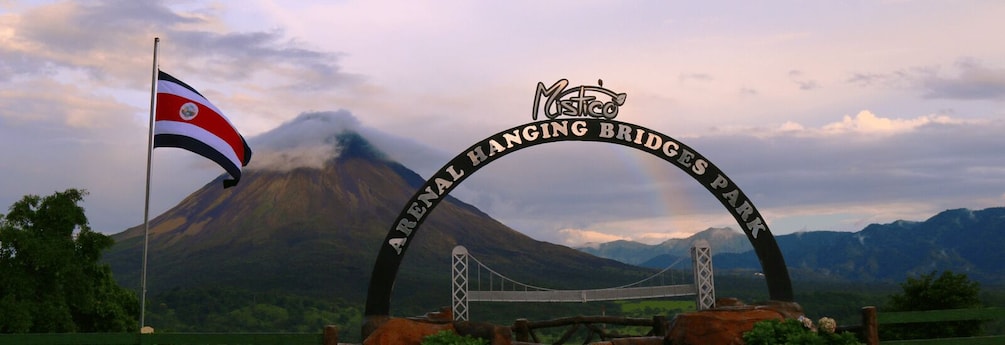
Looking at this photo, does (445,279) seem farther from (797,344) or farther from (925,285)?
(797,344)

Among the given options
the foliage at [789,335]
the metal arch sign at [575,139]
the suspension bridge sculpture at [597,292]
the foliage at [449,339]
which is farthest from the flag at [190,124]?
the suspension bridge sculpture at [597,292]

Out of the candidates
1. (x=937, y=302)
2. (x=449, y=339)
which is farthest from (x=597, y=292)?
(x=449, y=339)

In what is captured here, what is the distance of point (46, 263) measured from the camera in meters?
30.5

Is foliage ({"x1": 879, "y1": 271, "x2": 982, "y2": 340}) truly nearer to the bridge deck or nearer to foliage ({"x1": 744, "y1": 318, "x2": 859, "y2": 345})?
the bridge deck

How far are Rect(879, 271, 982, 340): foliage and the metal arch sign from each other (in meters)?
16.6

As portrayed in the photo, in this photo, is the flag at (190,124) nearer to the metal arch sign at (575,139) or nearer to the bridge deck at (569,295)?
the metal arch sign at (575,139)

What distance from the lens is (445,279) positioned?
18275cm

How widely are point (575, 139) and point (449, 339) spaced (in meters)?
5.60

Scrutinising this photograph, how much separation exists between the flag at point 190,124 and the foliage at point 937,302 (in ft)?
82.8

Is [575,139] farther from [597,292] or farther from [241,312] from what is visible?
[241,312]

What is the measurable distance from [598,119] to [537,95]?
1.39m

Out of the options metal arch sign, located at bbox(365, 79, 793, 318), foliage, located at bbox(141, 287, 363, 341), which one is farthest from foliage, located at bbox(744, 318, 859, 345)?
foliage, located at bbox(141, 287, 363, 341)

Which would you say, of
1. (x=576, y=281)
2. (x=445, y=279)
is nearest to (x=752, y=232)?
(x=445, y=279)

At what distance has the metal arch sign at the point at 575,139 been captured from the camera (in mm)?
20156
